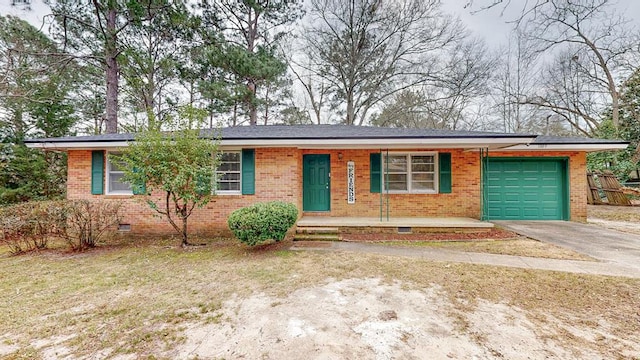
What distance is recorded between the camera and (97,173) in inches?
299

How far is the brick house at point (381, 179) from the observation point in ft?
24.4

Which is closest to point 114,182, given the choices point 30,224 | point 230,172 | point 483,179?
point 30,224

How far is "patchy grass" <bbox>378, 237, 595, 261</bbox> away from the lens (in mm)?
5194

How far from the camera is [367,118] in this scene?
18.2m

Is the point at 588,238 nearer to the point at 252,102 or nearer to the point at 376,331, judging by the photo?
the point at 376,331

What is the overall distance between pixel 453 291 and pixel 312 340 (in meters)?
2.21

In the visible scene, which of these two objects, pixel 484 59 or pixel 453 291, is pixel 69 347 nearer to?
pixel 453 291

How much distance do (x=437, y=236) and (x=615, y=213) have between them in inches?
338

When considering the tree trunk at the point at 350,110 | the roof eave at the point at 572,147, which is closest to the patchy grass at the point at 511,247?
the roof eave at the point at 572,147

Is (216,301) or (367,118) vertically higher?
(367,118)

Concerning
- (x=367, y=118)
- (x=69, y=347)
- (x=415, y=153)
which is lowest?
(x=69, y=347)

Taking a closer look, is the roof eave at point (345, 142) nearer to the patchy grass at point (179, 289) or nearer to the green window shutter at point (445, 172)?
the green window shutter at point (445, 172)

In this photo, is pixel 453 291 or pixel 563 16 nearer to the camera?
pixel 453 291

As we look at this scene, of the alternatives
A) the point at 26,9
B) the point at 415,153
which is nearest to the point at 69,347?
the point at 26,9
